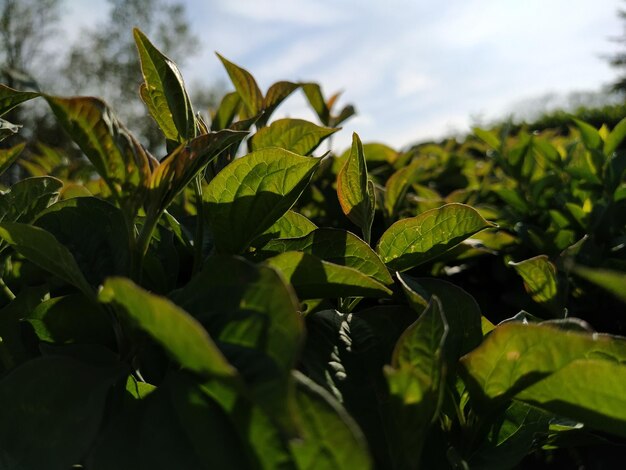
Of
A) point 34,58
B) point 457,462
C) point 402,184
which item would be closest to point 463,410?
point 457,462

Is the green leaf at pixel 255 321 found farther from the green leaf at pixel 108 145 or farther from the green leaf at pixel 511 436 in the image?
the green leaf at pixel 511 436

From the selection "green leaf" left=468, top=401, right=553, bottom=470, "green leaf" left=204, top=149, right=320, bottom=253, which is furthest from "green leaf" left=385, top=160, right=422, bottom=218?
"green leaf" left=468, top=401, right=553, bottom=470

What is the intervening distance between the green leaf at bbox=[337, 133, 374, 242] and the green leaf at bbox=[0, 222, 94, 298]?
44cm

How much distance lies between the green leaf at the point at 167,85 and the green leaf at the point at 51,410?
348 millimetres

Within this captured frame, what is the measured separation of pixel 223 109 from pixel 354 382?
1.03 m

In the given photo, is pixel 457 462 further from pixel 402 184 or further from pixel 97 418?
pixel 402 184

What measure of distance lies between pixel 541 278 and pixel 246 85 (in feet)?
2.31

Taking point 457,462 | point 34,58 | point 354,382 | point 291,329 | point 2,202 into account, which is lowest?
point 457,462

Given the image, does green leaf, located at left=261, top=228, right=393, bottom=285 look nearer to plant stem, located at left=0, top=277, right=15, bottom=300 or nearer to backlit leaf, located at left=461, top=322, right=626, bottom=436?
backlit leaf, located at left=461, top=322, right=626, bottom=436

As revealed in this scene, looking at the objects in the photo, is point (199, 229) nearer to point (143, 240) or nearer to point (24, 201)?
point (143, 240)

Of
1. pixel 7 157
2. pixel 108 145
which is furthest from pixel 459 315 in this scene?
pixel 7 157

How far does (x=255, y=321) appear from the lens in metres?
0.54

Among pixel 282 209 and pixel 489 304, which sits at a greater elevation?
pixel 282 209

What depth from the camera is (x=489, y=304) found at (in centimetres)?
183
